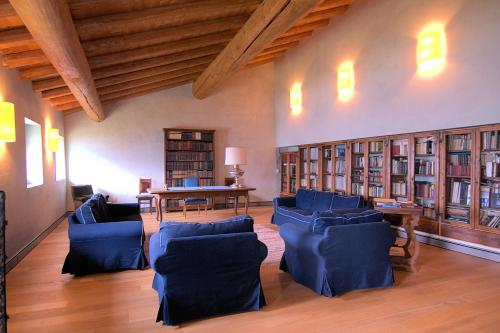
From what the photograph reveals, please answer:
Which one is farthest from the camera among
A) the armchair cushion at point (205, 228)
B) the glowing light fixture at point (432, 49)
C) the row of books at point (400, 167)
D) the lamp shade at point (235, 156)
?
the lamp shade at point (235, 156)

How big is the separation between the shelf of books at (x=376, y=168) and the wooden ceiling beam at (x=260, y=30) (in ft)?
9.18

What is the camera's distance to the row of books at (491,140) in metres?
4.04

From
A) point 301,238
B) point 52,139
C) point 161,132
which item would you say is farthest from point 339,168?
point 52,139

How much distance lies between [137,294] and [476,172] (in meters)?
4.40

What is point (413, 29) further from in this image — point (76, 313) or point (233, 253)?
point (76, 313)

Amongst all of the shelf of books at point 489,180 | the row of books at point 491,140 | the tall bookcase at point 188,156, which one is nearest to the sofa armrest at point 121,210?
the tall bookcase at point 188,156

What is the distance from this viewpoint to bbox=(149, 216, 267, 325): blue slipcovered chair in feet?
8.18

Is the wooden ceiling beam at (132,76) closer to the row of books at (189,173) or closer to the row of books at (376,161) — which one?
the row of books at (189,173)

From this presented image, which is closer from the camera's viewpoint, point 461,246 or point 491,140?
point 491,140

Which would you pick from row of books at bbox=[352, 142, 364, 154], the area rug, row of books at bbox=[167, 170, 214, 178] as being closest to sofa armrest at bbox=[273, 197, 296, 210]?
the area rug

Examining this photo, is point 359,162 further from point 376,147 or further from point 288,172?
point 288,172

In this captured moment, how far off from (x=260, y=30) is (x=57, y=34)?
2373mm

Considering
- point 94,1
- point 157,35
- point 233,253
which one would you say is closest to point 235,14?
point 157,35

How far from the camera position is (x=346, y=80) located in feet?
21.0
